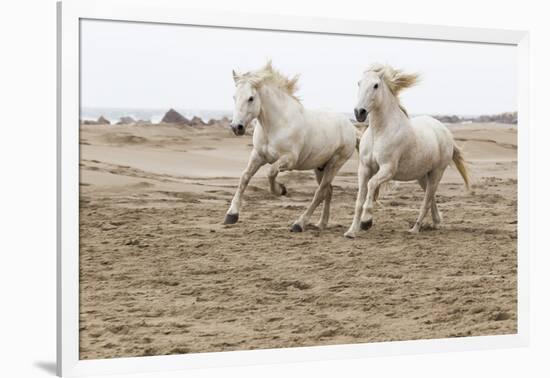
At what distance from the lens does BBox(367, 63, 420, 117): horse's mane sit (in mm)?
5688

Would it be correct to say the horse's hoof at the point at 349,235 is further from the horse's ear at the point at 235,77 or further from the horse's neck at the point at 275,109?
the horse's ear at the point at 235,77

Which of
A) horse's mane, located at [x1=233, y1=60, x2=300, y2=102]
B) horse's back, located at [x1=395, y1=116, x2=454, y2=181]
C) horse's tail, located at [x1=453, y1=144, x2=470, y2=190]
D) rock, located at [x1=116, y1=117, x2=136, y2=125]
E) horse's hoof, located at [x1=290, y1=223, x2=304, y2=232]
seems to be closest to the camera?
rock, located at [x1=116, y1=117, x2=136, y2=125]

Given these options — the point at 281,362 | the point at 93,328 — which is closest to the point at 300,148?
the point at 281,362

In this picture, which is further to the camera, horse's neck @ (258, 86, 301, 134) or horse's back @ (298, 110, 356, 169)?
horse's back @ (298, 110, 356, 169)

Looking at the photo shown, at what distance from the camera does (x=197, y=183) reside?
17.5ft

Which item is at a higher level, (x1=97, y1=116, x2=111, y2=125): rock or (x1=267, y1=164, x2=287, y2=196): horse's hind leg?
(x1=97, y1=116, x2=111, y2=125): rock

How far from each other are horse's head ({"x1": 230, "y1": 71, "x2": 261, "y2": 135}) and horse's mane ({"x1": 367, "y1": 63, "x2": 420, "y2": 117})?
75 cm

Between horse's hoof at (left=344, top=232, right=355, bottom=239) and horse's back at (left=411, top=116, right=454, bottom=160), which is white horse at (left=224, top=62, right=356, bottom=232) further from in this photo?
horse's back at (left=411, top=116, right=454, bottom=160)

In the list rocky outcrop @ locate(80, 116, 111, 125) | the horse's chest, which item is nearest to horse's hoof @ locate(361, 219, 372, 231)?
the horse's chest

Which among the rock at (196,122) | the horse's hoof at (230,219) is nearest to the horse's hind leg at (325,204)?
the horse's hoof at (230,219)

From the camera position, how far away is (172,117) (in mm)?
5246

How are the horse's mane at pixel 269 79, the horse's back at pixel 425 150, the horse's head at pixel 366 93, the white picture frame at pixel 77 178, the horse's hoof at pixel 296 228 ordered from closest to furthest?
1. the white picture frame at pixel 77 178
2. the horse's mane at pixel 269 79
3. the horse's hoof at pixel 296 228
4. the horse's head at pixel 366 93
5. the horse's back at pixel 425 150

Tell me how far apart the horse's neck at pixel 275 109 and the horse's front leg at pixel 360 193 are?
54 cm

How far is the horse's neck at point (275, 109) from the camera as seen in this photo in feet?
18.0
